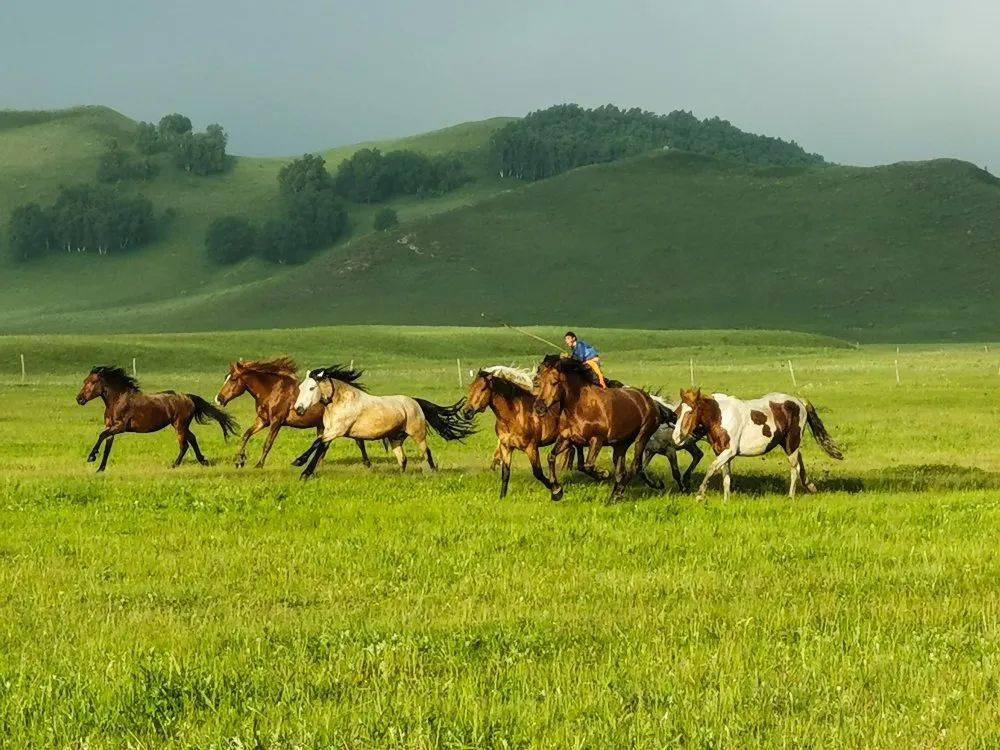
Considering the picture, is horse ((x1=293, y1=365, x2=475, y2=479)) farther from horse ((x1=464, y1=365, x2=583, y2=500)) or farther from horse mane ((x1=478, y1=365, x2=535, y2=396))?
horse ((x1=464, y1=365, x2=583, y2=500))

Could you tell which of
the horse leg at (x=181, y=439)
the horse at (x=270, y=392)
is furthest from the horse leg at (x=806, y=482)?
the horse leg at (x=181, y=439)

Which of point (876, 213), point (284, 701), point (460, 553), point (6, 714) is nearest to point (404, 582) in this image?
point (460, 553)

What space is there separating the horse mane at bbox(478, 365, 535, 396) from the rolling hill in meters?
123

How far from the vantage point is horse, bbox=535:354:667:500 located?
19953 mm

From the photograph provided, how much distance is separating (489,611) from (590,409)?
9.52 meters

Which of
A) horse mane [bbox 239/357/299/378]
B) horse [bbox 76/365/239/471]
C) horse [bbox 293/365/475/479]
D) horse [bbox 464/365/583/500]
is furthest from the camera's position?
horse [bbox 76/365/239/471]

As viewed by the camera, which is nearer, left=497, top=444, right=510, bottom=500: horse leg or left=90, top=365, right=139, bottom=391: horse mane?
left=497, top=444, right=510, bottom=500: horse leg

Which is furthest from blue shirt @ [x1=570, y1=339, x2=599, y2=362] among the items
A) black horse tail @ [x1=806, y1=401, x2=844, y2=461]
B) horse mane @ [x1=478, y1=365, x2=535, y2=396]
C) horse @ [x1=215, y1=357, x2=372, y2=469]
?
horse @ [x1=215, y1=357, x2=372, y2=469]

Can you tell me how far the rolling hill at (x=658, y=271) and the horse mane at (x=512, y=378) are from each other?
12263 centimetres

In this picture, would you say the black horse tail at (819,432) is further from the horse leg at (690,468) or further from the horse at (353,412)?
the horse at (353,412)

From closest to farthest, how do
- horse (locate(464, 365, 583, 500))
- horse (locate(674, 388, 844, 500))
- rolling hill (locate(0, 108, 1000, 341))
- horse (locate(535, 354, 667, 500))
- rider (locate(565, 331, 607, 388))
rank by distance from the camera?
horse (locate(674, 388, 844, 500)) → horse (locate(535, 354, 667, 500)) → horse (locate(464, 365, 583, 500)) → rider (locate(565, 331, 607, 388)) → rolling hill (locate(0, 108, 1000, 341))

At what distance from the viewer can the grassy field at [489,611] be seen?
308 inches

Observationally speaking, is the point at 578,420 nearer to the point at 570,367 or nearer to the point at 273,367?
the point at 570,367

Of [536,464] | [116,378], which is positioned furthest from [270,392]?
[536,464]
